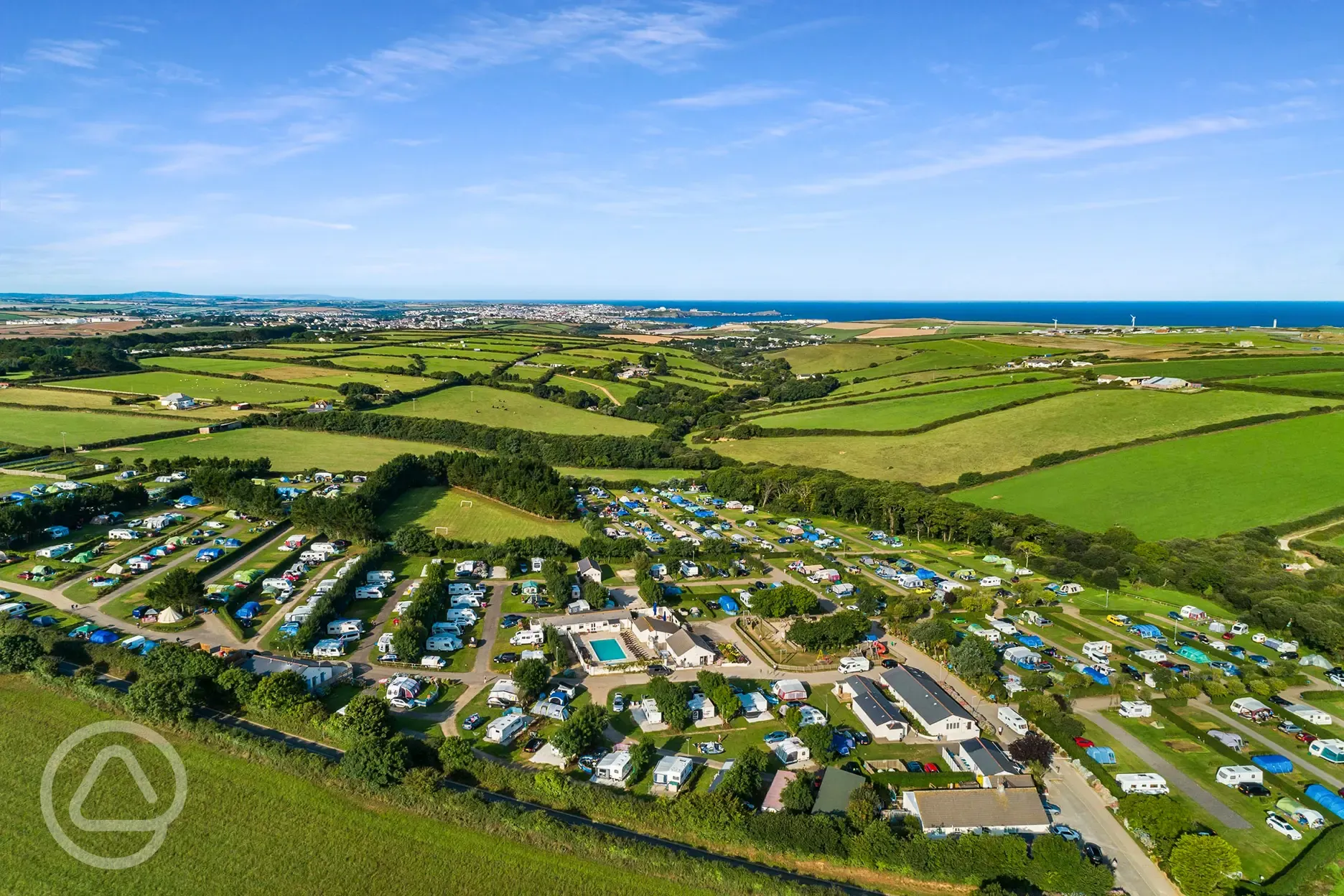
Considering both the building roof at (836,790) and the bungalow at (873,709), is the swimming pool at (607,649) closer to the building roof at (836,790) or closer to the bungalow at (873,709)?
the bungalow at (873,709)

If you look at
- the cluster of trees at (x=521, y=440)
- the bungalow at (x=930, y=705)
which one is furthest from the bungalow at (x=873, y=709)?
the cluster of trees at (x=521, y=440)

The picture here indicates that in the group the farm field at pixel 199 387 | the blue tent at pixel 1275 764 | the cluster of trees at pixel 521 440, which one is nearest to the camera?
the blue tent at pixel 1275 764

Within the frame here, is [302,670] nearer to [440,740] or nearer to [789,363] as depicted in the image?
[440,740]

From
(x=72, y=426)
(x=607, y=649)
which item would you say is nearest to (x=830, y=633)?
(x=607, y=649)

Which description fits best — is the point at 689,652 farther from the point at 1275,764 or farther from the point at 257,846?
the point at 1275,764

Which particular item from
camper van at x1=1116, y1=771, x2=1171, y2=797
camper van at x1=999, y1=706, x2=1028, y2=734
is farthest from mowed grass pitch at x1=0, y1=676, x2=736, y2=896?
camper van at x1=999, y1=706, x2=1028, y2=734
